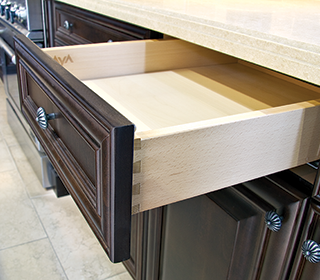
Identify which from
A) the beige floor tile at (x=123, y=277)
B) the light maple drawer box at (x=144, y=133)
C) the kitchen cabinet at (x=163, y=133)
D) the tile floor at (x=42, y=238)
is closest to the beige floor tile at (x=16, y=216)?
the tile floor at (x=42, y=238)

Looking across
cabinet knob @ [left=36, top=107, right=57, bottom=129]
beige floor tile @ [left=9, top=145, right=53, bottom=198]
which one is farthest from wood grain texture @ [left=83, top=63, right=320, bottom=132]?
beige floor tile @ [left=9, top=145, right=53, bottom=198]

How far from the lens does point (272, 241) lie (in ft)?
1.86

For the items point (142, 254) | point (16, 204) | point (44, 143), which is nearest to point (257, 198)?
point (44, 143)

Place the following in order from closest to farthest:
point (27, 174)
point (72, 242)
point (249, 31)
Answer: point (249, 31) → point (72, 242) → point (27, 174)

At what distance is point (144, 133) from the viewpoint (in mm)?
382

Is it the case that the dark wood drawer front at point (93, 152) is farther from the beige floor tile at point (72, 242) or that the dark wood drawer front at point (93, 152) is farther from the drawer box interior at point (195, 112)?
the beige floor tile at point (72, 242)

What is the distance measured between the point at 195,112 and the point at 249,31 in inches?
6.7

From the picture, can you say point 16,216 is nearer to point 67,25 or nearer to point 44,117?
point 67,25

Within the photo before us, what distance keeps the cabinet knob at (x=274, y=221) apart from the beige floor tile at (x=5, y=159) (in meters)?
1.52

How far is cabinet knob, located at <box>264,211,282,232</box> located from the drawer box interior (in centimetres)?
8

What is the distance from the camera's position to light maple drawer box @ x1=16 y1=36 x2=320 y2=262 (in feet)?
1.23

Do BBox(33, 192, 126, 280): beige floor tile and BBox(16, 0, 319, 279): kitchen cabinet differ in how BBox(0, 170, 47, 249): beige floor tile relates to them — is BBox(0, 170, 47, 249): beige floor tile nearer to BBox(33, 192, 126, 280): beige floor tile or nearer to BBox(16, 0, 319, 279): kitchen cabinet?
BBox(33, 192, 126, 280): beige floor tile

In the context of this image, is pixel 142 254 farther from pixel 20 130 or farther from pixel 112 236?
pixel 20 130

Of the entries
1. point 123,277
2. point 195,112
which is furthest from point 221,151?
point 123,277
